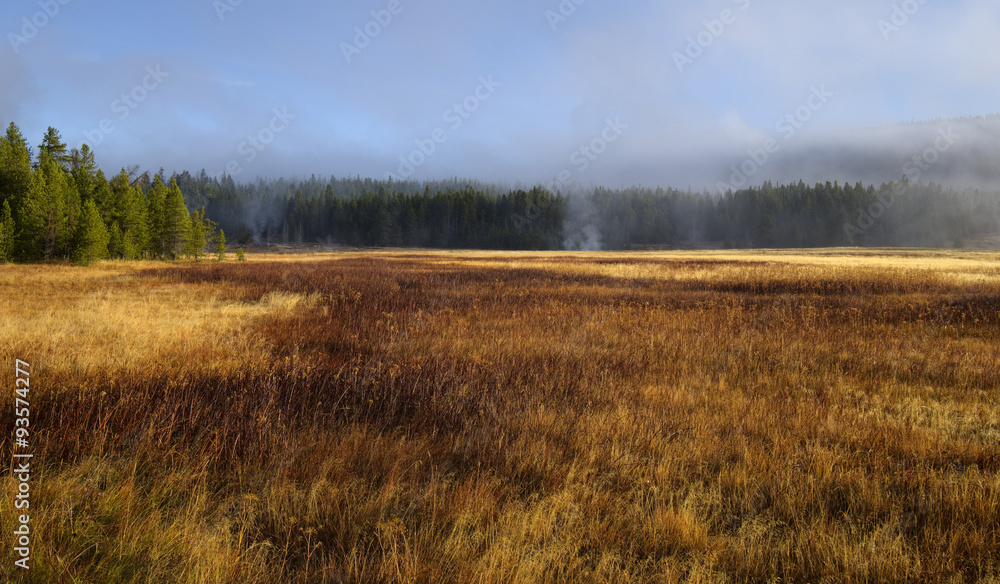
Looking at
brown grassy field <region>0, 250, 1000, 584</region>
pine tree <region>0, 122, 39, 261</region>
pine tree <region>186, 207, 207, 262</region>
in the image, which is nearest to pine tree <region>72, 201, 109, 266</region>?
pine tree <region>0, 122, 39, 261</region>

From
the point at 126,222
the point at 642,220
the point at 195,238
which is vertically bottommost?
the point at 195,238

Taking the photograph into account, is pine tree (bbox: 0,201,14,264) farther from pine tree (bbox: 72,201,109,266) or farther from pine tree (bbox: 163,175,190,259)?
pine tree (bbox: 163,175,190,259)

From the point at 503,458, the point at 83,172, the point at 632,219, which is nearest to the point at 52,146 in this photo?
the point at 83,172

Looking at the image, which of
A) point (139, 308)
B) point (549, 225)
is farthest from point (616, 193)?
point (139, 308)

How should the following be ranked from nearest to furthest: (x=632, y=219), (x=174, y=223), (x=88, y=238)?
(x=88, y=238) → (x=174, y=223) → (x=632, y=219)

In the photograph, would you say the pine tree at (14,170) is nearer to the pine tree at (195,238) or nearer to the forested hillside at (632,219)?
the pine tree at (195,238)

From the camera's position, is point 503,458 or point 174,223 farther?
point 174,223

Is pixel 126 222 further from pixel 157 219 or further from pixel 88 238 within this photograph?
pixel 88 238

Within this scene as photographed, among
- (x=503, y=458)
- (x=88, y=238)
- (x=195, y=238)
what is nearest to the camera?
(x=503, y=458)

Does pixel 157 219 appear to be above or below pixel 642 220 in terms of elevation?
below

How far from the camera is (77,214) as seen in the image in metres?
27.0

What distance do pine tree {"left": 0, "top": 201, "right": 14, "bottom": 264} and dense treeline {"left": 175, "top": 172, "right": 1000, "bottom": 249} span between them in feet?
218

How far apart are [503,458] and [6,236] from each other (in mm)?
35096

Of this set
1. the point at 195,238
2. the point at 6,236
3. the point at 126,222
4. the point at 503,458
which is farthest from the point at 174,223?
the point at 503,458
